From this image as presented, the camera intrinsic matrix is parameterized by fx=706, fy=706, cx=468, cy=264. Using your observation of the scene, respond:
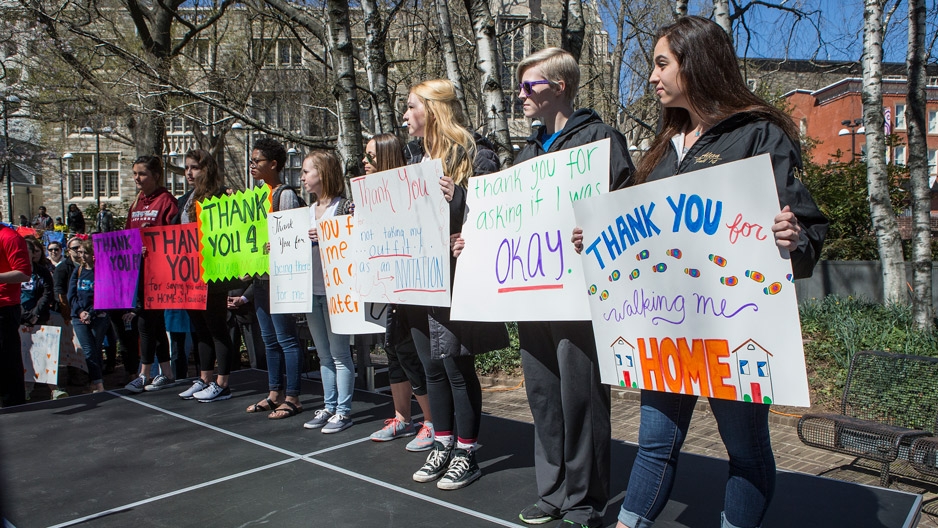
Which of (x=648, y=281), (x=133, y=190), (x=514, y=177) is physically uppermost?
(x=133, y=190)

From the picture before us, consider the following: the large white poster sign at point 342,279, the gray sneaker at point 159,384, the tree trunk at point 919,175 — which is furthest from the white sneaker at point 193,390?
the tree trunk at point 919,175

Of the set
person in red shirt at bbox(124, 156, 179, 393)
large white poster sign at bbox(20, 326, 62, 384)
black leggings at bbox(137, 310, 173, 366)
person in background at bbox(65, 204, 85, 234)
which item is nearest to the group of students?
person in red shirt at bbox(124, 156, 179, 393)

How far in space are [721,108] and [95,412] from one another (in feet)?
17.4

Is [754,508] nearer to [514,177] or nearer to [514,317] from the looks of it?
[514,317]

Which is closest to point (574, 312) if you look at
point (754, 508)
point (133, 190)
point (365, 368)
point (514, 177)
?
point (514, 177)

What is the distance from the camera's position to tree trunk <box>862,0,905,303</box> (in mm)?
7918

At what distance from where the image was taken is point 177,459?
4.27m

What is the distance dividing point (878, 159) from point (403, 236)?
21.5 ft

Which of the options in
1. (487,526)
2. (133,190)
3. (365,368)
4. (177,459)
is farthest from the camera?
(133,190)

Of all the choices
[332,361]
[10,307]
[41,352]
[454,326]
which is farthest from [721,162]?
[41,352]

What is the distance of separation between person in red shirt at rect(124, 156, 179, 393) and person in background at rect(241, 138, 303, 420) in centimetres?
130

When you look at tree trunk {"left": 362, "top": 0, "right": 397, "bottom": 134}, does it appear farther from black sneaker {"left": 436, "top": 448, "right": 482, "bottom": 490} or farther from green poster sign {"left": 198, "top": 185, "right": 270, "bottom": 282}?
black sneaker {"left": 436, "top": 448, "right": 482, "bottom": 490}

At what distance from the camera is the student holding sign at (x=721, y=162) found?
2176 mm

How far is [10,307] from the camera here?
19.1 feet
